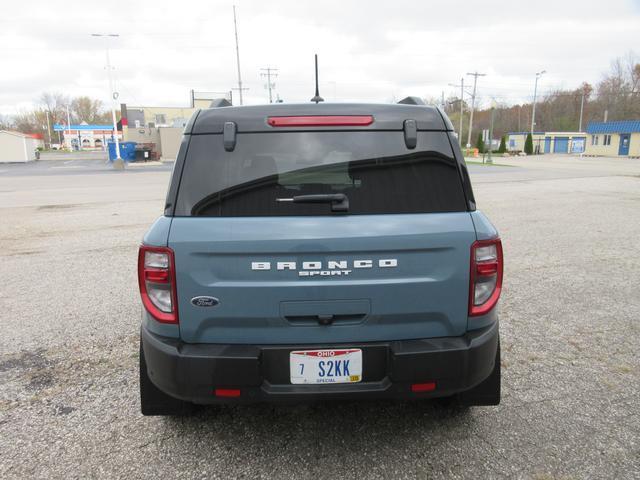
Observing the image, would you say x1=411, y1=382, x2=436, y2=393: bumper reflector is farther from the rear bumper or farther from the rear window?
the rear window

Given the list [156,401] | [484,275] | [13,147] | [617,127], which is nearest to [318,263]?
[484,275]

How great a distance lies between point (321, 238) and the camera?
2297mm

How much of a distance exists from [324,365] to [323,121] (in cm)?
120

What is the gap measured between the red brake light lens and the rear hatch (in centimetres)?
4

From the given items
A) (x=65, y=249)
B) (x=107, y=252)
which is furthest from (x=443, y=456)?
(x=65, y=249)

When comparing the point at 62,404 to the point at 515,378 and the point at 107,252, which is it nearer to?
the point at 515,378

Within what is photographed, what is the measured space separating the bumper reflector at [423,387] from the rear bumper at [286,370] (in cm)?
2

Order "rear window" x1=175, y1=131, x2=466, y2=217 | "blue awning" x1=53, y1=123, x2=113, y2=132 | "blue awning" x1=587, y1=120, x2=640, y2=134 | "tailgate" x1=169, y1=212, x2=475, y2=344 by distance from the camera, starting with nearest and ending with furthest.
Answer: "tailgate" x1=169, y1=212, x2=475, y2=344 → "rear window" x1=175, y1=131, x2=466, y2=217 → "blue awning" x1=587, y1=120, x2=640, y2=134 → "blue awning" x1=53, y1=123, x2=113, y2=132

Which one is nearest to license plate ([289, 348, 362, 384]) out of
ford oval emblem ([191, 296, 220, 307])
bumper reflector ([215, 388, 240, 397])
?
bumper reflector ([215, 388, 240, 397])

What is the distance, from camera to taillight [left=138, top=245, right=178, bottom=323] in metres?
2.33

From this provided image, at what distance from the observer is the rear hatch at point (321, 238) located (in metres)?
2.31

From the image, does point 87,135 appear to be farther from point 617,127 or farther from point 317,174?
point 317,174

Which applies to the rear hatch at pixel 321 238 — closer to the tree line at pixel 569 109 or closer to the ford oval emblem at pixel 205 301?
the ford oval emblem at pixel 205 301

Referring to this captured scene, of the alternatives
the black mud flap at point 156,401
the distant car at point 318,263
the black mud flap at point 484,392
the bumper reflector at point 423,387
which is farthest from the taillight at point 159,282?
the black mud flap at point 484,392
